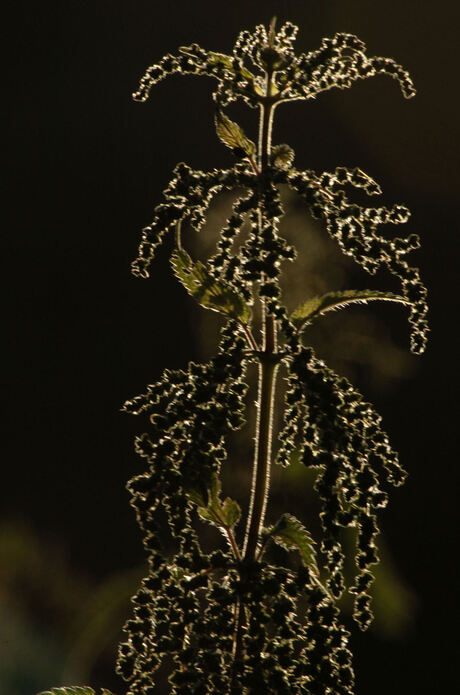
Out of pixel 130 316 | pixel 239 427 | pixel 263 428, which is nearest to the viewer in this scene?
pixel 239 427

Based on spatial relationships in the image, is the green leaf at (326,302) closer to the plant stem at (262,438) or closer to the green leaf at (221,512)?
the plant stem at (262,438)

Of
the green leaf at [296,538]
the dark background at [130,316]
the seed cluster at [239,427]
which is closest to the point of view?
→ the seed cluster at [239,427]

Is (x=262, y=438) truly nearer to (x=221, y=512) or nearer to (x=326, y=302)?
(x=221, y=512)

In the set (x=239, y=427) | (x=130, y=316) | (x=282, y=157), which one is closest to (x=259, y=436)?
(x=239, y=427)

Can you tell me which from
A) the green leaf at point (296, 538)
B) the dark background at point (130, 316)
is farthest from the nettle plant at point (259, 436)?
the dark background at point (130, 316)

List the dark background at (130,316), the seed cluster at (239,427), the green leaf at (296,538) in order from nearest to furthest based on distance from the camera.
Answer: the seed cluster at (239,427) < the green leaf at (296,538) < the dark background at (130,316)

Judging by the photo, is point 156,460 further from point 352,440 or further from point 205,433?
point 352,440

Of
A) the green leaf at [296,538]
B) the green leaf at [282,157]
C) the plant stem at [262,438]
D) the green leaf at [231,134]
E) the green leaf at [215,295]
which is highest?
the green leaf at [231,134]
